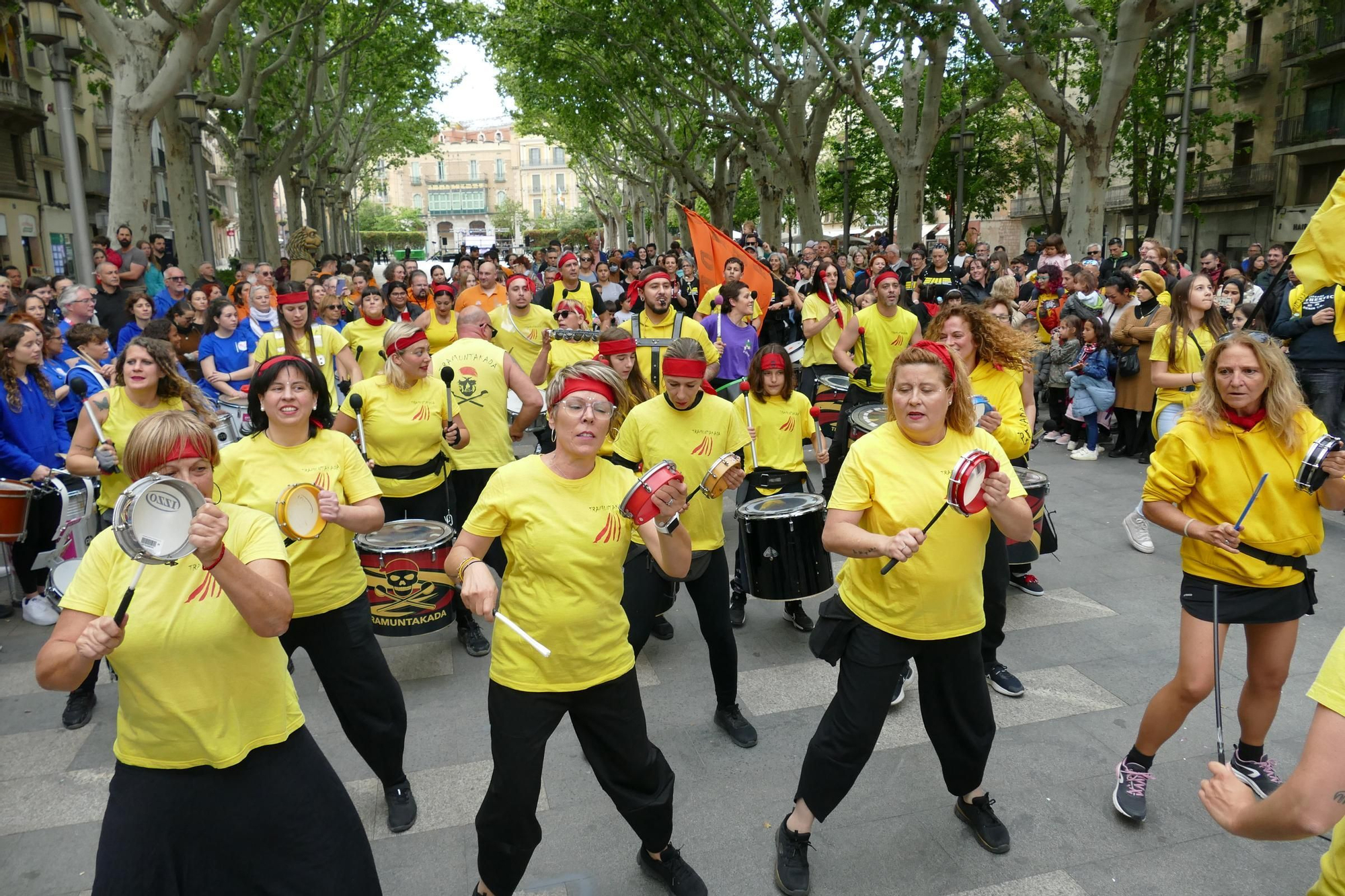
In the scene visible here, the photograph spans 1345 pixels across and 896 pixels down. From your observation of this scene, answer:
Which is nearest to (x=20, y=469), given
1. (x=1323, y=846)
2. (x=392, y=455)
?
(x=392, y=455)

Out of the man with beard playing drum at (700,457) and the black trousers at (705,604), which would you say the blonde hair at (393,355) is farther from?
the black trousers at (705,604)

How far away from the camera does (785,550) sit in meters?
5.08

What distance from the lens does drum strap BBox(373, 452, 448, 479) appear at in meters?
5.43

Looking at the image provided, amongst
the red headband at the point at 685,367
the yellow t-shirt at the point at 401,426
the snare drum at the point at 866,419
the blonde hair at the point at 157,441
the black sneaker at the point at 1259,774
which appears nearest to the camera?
the blonde hair at the point at 157,441

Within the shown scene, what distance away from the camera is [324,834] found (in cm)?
268

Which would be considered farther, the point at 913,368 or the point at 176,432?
the point at 913,368

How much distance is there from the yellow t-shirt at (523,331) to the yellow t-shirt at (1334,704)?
7.20 m

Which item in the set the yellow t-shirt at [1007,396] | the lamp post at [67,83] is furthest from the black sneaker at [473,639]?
the lamp post at [67,83]

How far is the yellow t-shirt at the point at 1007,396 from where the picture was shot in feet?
16.4

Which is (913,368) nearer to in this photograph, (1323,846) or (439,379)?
(1323,846)

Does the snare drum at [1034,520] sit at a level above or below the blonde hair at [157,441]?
below

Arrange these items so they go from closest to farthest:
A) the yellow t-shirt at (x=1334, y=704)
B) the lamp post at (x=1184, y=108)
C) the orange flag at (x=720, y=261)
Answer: the yellow t-shirt at (x=1334, y=704) < the orange flag at (x=720, y=261) < the lamp post at (x=1184, y=108)

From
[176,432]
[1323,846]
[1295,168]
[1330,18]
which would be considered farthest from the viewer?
[1295,168]

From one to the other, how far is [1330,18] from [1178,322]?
1224 inches
